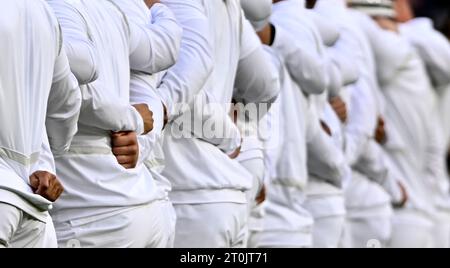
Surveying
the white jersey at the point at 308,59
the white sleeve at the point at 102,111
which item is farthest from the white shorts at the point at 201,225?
the white jersey at the point at 308,59

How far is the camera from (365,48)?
39.0 feet

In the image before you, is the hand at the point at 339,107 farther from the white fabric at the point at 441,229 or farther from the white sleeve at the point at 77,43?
the white sleeve at the point at 77,43

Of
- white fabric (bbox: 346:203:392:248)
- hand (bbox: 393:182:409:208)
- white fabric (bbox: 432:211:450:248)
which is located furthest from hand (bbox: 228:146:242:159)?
white fabric (bbox: 432:211:450:248)

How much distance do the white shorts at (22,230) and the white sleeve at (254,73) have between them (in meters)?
2.41

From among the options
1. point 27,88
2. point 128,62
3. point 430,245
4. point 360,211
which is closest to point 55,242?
point 27,88

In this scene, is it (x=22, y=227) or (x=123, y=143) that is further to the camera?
(x=123, y=143)

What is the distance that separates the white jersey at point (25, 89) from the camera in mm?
5938

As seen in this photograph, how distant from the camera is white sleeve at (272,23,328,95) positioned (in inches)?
381

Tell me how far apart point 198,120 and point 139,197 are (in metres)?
1.01

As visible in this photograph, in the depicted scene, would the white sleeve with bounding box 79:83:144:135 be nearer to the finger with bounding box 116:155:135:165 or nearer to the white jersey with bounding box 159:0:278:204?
the finger with bounding box 116:155:135:165

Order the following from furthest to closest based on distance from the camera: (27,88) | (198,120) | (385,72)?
(385,72) → (198,120) → (27,88)

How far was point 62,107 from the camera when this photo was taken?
255 inches

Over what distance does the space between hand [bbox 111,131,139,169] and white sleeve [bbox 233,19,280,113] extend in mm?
1477
